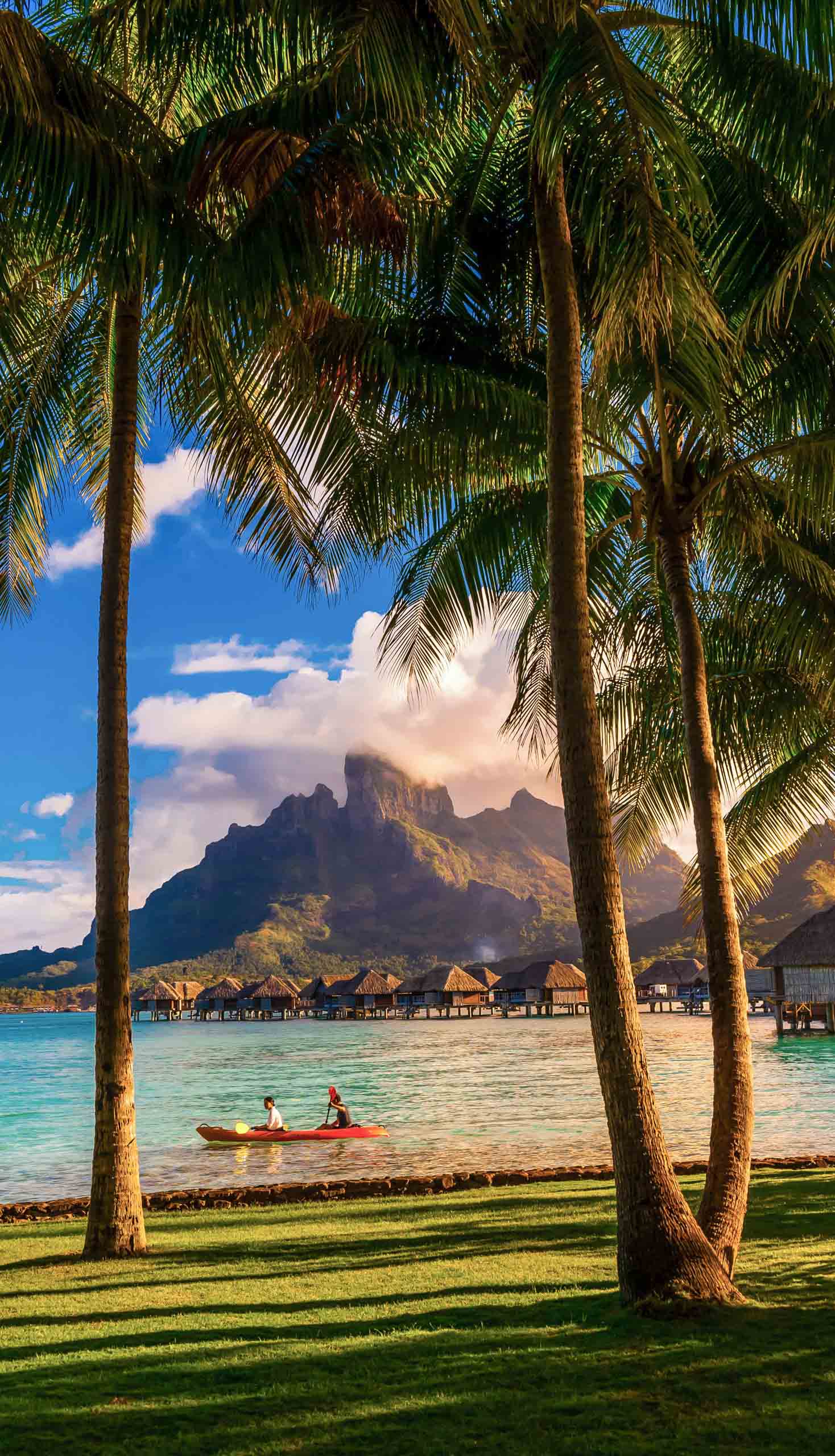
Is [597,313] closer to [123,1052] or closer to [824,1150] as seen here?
[123,1052]

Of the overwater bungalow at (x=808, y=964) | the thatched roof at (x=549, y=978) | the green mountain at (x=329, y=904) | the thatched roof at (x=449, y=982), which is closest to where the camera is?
the overwater bungalow at (x=808, y=964)

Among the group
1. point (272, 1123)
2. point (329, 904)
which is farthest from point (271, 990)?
point (329, 904)

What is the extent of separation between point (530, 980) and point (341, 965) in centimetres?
6859

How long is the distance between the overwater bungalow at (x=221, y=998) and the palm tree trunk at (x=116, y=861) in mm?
88145

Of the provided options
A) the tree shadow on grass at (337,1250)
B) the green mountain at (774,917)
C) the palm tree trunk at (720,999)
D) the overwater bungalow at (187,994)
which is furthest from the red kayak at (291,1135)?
the overwater bungalow at (187,994)

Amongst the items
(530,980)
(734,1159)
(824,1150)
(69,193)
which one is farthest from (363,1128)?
(530,980)

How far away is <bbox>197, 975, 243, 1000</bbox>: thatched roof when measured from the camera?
3686 inches

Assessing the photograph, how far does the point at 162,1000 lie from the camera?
99188 millimetres

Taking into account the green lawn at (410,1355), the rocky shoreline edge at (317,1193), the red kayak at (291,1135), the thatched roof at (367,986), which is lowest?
the thatched roof at (367,986)

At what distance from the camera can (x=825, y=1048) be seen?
4069 centimetres

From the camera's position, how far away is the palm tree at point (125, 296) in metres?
5.41

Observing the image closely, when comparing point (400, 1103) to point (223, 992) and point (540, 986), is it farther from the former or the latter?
point (223, 992)

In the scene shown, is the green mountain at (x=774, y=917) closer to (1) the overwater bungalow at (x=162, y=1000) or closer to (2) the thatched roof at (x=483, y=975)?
(2) the thatched roof at (x=483, y=975)

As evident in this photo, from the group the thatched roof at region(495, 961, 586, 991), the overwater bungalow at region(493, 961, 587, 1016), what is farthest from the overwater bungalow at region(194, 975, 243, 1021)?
the thatched roof at region(495, 961, 586, 991)
